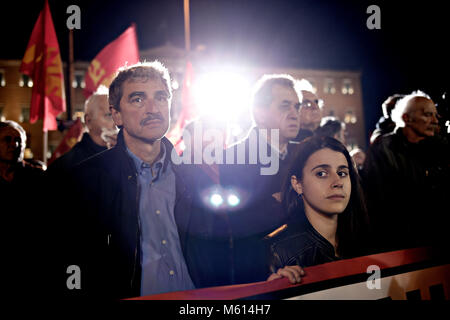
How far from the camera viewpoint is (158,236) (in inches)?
83.7

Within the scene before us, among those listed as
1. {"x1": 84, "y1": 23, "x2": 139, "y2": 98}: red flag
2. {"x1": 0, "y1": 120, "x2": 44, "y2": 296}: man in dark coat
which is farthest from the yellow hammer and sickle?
{"x1": 0, "y1": 120, "x2": 44, "y2": 296}: man in dark coat

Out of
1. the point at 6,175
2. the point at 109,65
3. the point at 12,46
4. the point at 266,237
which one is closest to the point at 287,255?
the point at 266,237

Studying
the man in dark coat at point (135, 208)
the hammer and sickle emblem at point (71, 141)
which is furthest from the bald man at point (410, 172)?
the hammer and sickle emblem at point (71, 141)

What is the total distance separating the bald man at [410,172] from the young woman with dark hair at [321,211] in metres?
1.01

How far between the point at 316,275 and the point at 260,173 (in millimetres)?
969

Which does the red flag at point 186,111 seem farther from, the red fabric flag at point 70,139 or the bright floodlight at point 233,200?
the bright floodlight at point 233,200

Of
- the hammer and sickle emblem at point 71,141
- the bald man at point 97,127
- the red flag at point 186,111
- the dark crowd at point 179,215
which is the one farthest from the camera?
the hammer and sickle emblem at point 71,141

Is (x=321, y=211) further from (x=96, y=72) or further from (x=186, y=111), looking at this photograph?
(x=96, y=72)

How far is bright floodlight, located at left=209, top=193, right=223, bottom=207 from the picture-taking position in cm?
231

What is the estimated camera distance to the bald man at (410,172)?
10.4 ft

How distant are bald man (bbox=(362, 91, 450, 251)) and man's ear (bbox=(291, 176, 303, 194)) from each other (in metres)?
1.17

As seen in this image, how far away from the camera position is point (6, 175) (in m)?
3.44

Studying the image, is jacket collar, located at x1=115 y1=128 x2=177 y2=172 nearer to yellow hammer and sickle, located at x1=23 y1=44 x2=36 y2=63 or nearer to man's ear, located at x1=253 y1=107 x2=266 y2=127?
man's ear, located at x1=253 y1=107 x2=266 y2=127

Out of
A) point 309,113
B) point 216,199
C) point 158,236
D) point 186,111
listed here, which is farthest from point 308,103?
point 186,111
